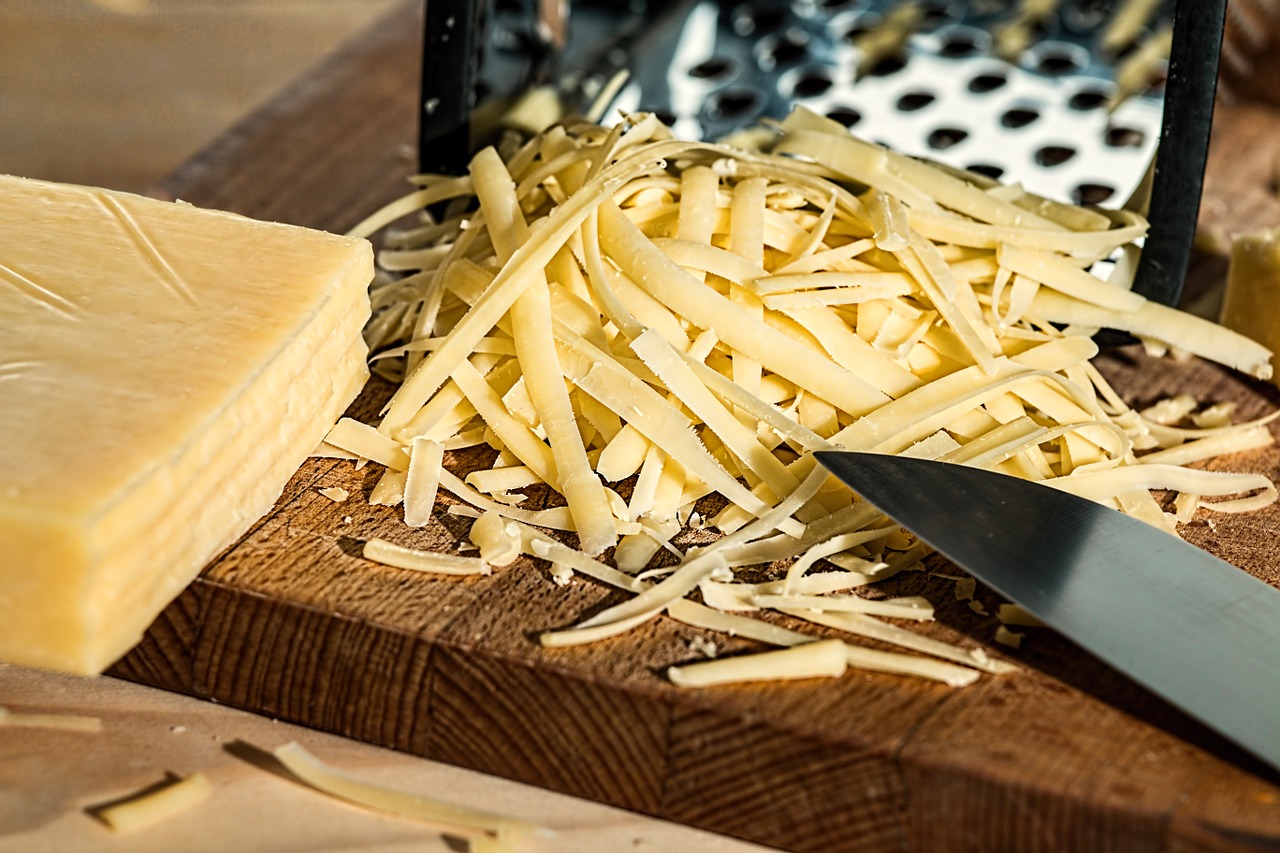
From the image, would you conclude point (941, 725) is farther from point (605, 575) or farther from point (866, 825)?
point (605, 575)

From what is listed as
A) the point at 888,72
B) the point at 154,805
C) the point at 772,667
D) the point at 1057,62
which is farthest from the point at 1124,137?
the point at 154,805

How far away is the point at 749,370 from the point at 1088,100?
92 centimetres

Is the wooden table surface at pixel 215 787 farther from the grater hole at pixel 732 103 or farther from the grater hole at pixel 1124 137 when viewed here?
the grater hole at pixel 1124 137

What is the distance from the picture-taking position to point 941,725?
0.94m

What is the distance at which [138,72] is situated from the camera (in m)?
2.53

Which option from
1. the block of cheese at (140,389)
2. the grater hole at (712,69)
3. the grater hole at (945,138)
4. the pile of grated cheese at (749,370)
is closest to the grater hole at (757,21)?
the grater hole at (712,69)

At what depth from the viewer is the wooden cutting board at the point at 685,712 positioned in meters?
0.90

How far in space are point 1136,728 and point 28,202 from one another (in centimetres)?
100

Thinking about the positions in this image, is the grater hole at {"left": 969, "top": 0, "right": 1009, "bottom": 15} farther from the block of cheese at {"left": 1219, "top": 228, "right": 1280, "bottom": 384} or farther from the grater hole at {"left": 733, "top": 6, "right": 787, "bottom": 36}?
the block of cheese at {"left": 1219, "top": 228, "right": 1280, "bottom": 384}

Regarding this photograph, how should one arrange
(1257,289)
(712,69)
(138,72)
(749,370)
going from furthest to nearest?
1. (138,72)
2. (712,69)
3. (1257,289)
4. (749,370)

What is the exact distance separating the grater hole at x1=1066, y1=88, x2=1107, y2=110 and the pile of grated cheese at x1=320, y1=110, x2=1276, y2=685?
0.51 metres

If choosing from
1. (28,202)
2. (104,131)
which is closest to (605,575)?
(28,202)

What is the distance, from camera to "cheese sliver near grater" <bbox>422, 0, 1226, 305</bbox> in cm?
171

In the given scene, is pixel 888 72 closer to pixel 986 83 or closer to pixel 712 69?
pixel 986 83
